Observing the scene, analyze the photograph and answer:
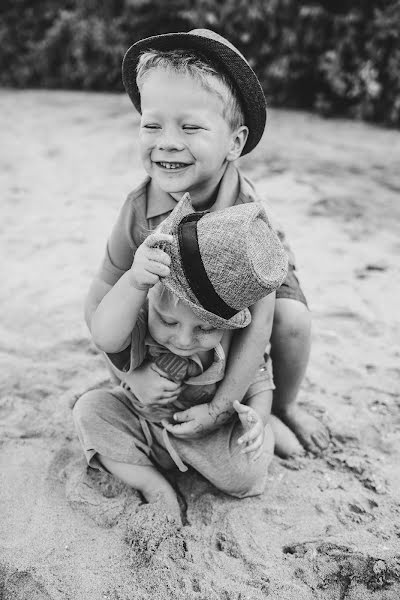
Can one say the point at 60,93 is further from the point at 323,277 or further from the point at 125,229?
the point at 125,229

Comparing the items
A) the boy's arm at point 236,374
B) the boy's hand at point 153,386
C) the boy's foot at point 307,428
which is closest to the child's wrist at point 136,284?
the boy's hand at point 153,386

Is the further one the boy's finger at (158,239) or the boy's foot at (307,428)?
the boy's foot at (307,428)

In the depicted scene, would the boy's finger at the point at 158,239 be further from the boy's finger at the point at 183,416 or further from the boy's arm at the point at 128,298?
the boy's finger at the point at 183,416

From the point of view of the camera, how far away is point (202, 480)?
228 centimetres

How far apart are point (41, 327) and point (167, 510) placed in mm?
1493

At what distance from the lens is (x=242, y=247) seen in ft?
5.32

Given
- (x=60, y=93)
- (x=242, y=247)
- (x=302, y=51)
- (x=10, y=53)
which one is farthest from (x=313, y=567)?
(x=10, y=53)

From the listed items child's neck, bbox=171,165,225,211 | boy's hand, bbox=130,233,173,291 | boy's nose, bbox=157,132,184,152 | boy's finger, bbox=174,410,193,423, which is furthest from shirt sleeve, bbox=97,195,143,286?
boy's finger, bbox=174,410,193,423

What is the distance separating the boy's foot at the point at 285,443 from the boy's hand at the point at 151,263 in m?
1.02

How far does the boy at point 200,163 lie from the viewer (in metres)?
1.85

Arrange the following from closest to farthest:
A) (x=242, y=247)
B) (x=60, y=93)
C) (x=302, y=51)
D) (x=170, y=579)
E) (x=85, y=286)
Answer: (x=242, y=247) → (x=170, y=579) → (x=85, y=286) → (x=302, y=51) → (x=60, y=93)

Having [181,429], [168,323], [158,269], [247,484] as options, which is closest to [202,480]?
[247,484]

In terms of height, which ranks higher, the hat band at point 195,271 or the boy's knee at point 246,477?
the hat band at point 195,271

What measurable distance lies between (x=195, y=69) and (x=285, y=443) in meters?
1.45
